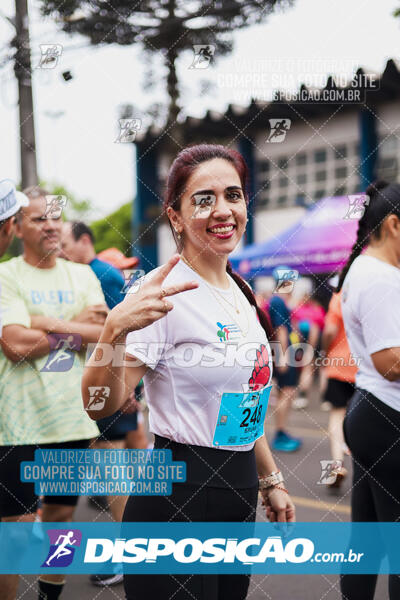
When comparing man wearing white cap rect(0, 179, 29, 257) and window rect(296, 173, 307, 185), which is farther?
window rect(296, 173, 307, 185)

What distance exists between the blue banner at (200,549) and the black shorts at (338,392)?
1.53m

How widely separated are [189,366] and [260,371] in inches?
9.8

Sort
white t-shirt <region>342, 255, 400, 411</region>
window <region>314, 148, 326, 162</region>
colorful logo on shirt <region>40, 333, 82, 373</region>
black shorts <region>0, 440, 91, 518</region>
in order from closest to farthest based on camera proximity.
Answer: white t-shirt <region>342, 255, 400, 411</region> < black shorts <region>0, 440, 91, 518</region> < colorful logo on shirt <region>40, 333, 82, 373</region> < window <region>314, 148, 326, 162</region>

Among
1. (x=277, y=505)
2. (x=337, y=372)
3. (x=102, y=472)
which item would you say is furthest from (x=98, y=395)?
(x=337, y=372)

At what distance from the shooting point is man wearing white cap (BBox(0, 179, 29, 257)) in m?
2.48

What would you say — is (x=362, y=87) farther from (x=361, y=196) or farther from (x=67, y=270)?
(x=67, y=270)

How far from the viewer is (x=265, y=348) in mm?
1950

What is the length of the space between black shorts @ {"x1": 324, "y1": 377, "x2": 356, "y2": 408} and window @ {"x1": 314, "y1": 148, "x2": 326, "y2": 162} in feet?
42.2

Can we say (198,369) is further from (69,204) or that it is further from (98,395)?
(69,204)

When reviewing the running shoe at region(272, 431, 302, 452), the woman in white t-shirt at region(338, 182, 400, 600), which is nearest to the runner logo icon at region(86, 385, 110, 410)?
the woman in white t-shirt at region(338, 182, 400, 600)

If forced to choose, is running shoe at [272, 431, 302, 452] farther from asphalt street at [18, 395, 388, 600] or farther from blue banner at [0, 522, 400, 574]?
blue banner at [0, 522, 400, 574]

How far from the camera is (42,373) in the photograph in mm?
2924

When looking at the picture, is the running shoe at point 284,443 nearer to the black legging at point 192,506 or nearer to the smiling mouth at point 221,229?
the black legging at point 192,506

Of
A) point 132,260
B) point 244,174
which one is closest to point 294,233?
point 132,260
